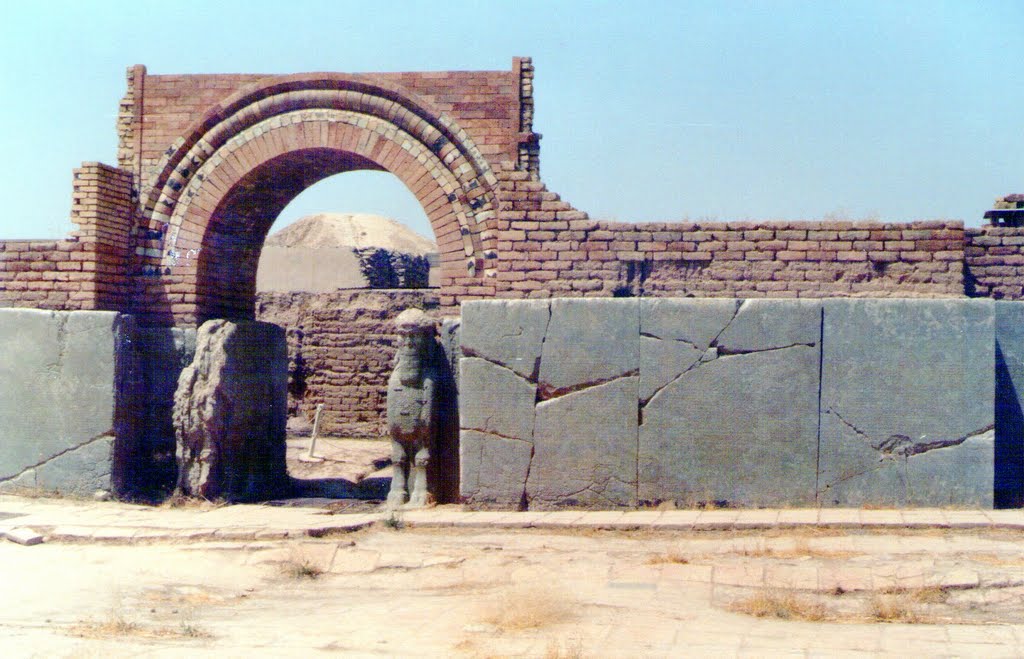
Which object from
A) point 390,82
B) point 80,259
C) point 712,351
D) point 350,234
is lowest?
point 712,351

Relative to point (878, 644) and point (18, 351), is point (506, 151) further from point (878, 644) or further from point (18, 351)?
point (878, 644)

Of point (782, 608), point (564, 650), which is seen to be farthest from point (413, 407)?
point (564, 650)

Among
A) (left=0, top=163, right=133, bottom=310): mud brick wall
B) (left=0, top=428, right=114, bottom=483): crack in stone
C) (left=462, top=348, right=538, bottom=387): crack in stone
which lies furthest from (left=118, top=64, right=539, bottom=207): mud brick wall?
(left=0, top=428, right=114, bottom=483): crack in stone

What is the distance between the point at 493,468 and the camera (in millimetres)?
7656

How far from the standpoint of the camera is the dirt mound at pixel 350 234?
104ft

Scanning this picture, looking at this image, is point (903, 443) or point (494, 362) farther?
point (494, 362)

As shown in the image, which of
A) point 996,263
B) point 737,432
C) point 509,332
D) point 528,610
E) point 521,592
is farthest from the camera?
point 996,263

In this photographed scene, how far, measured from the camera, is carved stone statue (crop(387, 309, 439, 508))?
8195mm

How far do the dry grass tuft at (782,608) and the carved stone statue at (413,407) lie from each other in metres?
3.45

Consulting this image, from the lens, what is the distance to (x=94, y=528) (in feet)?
23.9

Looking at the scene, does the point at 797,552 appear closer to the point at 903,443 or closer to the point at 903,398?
the point at 903,443

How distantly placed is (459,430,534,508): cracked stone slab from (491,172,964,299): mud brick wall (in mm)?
1250

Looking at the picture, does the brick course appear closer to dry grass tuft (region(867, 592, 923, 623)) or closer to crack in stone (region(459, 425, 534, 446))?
crack in stone (region(459, 425, 534, 446))

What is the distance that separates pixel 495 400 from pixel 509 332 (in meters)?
0.52
